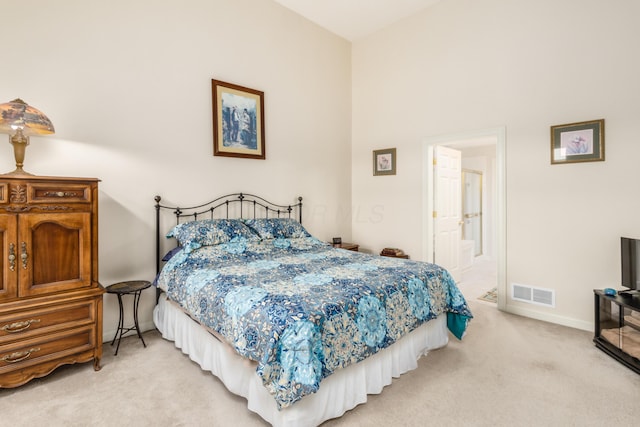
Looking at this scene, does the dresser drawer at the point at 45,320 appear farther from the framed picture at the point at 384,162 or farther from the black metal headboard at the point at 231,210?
the framed picture at the point at 384,162

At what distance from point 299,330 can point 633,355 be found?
8.52 feet

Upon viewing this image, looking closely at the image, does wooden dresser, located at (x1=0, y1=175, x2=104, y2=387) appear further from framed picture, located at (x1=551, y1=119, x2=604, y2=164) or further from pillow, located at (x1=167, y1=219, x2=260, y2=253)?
framed picture, located at (x1=551, y1=119, x2=604, y2=164)

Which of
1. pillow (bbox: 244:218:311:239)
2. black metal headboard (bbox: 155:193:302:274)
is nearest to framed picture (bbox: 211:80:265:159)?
black metal headboard (bbox: 155:193:302:274)

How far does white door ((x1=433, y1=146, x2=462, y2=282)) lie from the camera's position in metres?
4.49

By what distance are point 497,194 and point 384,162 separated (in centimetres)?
164

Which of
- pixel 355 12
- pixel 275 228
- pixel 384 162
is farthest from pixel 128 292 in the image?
pixel 355 12

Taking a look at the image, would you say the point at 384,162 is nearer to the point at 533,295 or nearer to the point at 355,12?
the point at 355,12

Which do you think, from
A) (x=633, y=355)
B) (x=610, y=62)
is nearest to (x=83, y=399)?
(x=633, y=355)

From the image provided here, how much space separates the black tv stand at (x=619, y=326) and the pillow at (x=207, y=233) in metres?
3.20

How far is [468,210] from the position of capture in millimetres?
7043

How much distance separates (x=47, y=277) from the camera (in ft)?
7.34

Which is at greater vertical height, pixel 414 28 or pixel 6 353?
pixel 414 28

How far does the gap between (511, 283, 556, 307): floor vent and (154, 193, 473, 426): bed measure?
130cm

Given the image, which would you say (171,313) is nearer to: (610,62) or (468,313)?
(468,313)
